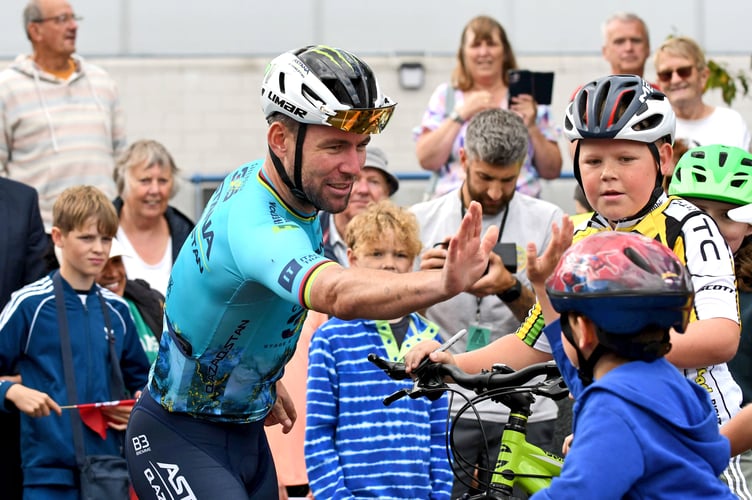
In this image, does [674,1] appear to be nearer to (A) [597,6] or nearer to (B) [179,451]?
(A) [597,6]

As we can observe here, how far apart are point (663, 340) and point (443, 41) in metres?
8.92

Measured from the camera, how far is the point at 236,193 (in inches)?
176

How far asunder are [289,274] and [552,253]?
82 cm

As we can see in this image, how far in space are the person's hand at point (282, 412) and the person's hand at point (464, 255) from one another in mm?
1721

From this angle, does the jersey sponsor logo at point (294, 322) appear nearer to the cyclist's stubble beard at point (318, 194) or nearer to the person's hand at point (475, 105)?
the cyclist's stubble beard at point (318, 194)

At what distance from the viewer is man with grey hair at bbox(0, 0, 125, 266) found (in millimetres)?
8852

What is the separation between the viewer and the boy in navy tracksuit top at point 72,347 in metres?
6.87

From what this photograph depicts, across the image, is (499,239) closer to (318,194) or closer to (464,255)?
(318,194)

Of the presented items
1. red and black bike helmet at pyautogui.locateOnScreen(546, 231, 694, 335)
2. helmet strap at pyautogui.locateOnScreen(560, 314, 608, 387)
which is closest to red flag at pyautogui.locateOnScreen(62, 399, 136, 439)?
helmet strap at pyautogui.locateOnScreen(560, 314, 608, 387)

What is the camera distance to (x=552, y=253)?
3695 mm

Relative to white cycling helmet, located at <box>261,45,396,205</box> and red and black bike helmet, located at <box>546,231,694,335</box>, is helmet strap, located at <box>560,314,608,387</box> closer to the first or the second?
red and black bike helmet, located at <box>546,231,694,335</box>

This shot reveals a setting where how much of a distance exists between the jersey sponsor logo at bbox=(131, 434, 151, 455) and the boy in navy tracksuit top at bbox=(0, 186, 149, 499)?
2.06 m

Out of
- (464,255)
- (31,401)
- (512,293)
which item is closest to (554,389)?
(464,255)

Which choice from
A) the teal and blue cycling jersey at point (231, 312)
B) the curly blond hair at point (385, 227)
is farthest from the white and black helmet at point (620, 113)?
the curly blond hair at point (385, 227)
